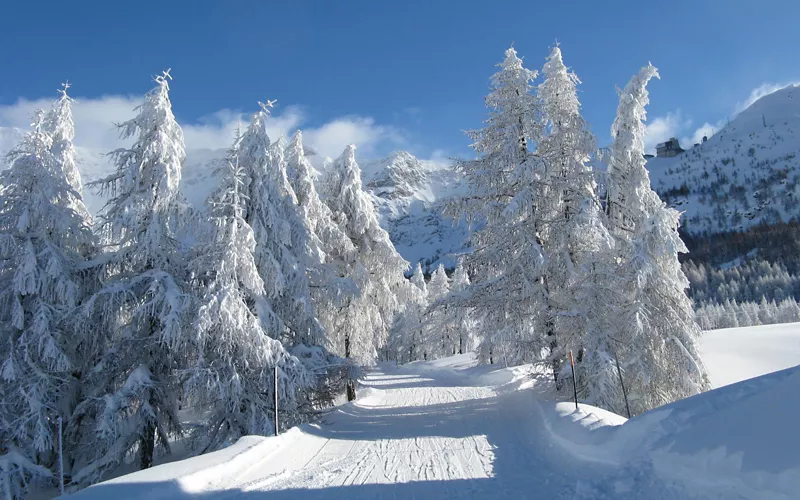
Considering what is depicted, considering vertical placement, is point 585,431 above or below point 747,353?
above

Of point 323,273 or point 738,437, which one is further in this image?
point 323,273

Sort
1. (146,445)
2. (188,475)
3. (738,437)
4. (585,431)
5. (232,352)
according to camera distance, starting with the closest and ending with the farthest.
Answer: (738,437) → (188,475) → (585,431) → (146,445) → (232,352)

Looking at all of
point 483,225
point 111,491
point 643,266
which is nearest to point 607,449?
point 111,491

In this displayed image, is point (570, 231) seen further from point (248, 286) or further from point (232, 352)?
point (232, 352)

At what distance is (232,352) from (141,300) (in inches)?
113

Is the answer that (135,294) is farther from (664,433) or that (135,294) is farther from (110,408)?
(664,433)

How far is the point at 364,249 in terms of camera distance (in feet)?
69.0

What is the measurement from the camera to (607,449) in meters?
6.75

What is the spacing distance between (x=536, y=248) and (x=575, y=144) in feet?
11.8

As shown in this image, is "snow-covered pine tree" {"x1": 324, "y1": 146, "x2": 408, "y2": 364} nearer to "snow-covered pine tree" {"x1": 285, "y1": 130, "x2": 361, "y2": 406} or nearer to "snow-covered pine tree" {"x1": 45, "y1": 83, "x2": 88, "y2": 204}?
"snow-covered pine tree" {"x1": 285, "y1": 130, "x2": 361, "y2": 406}

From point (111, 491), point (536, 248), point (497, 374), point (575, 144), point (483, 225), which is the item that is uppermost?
point (575, 144)

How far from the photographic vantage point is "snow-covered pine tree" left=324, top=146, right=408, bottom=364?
2027 cm

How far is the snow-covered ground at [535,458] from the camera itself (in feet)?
15.7

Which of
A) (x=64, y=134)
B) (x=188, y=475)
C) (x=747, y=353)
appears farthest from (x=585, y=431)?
(x=747, y=353)
